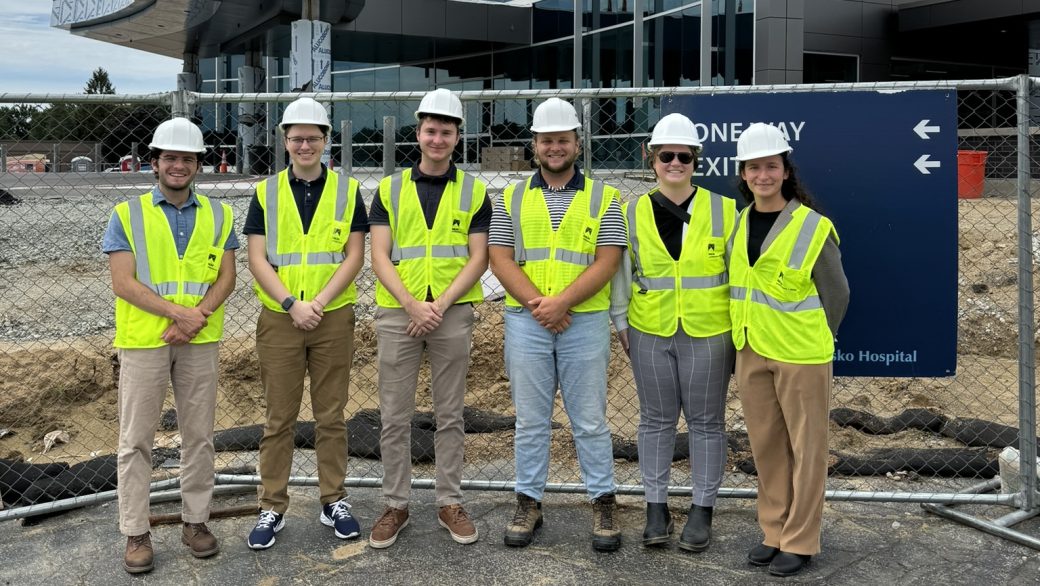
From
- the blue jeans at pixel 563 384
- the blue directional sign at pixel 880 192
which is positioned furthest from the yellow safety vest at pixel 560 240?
the blue directional sign at pixel 880 192

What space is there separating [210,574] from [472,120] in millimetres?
19509

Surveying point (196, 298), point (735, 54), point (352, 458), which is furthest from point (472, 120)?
point (196, 298)

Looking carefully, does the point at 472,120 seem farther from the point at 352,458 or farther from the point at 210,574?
the point at 210,574

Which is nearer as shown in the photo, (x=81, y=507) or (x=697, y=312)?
(x=697, y=312)

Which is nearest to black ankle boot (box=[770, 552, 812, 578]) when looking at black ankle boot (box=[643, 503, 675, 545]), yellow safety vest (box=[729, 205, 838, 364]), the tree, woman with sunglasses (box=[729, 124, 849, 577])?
woman with sunglasses (box=[729, 124, 849, 577])

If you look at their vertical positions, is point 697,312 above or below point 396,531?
above

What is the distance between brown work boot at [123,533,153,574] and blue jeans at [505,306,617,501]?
1.93 metres

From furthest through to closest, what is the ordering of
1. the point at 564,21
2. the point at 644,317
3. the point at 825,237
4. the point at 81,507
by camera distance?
the point at 564,21
the point at 81,507
the point at 644,317
the point at 825,237

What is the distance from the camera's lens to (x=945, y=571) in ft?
14.3

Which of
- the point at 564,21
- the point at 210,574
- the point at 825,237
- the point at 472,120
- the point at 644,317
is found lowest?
the point at 210,574

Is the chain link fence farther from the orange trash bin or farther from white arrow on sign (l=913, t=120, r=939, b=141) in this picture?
the orange trash bin

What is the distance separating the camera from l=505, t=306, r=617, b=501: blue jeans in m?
4.50

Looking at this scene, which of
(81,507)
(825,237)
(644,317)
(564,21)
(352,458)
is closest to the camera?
(825,237)

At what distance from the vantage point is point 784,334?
4.17 meters
